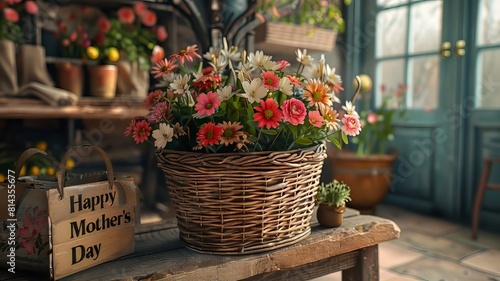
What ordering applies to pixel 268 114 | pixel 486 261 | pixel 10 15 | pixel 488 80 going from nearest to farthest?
pixel 268 114 < pixel 486 261 < pixel 10 15 < pixel 488 80

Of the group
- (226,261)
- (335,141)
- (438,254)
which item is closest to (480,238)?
(438,254)

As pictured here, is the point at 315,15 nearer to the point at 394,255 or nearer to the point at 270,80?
the point at 394,255

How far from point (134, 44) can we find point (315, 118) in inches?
88.4

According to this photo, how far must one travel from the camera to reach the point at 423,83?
10.1 ft

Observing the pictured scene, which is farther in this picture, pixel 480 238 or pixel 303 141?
pixel 480 238

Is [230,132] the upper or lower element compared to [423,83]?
lower

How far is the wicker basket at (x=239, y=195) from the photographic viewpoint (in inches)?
33.2

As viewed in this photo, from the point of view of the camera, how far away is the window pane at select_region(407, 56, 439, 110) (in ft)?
9.87

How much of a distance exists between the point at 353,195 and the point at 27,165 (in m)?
1.96

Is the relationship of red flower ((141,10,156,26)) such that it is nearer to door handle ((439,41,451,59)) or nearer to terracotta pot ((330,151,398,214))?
terracotta pot ((330,151,398,214))

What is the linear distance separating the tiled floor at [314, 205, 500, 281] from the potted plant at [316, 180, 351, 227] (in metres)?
0.84

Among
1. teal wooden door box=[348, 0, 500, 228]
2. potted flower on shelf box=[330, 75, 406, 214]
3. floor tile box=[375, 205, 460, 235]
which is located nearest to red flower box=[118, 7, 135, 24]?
potted flower on shelf box=[330, 75, 406, 214]

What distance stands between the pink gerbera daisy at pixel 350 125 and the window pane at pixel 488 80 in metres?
2.17

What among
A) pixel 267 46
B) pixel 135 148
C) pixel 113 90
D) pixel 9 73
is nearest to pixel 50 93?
pixel 9 73
